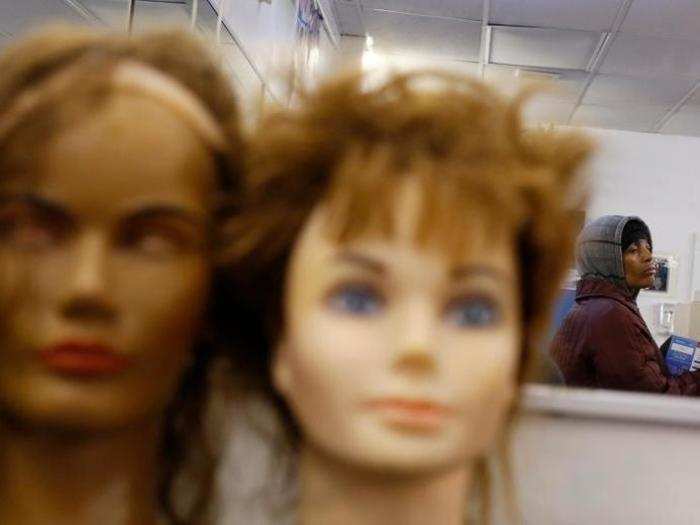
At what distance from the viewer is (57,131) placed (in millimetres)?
601

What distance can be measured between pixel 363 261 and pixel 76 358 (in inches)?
9.1

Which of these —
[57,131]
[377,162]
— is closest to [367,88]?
[377,162]

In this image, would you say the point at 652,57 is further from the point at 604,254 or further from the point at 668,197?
the point at 604,254

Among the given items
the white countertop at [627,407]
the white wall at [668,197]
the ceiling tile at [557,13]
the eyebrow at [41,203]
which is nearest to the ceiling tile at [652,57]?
the ceiling tile at [557,13]

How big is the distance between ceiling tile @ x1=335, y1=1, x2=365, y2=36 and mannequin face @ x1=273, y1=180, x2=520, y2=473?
3.19 meters

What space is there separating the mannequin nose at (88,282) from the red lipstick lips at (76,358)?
0.07 ft

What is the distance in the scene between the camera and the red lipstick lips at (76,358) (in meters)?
0.60

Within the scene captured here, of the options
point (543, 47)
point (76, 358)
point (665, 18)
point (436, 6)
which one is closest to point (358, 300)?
point (76, 358)

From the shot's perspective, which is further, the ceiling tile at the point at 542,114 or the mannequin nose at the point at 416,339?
the ceiling tile at the point at 542,114

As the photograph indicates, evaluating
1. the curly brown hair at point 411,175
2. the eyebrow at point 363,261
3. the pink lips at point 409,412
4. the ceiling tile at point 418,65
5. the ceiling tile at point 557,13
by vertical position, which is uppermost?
the ceiling tile at point 557,13

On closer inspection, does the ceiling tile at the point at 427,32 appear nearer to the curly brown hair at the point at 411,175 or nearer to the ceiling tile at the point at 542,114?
the ceiling tile at the point at 542,114

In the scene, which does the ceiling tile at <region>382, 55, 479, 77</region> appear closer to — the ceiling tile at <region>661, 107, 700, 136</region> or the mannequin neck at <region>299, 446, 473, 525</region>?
the mannequin neck at <region>299, 446, 473, 525</region>

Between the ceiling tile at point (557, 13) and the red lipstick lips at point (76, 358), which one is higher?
the ceiling tile at point (557, 13)

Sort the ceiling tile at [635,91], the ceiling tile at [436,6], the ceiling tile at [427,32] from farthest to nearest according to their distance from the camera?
1. the ceiling tile at [635,91]
2. the ceiling tile at [427,32]
3. the ceiling tile at [436,6]
